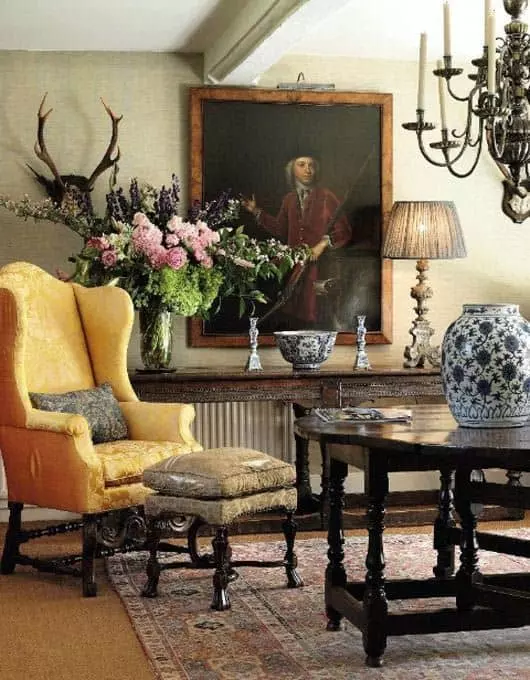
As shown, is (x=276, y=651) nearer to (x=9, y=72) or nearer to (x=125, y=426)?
(x=125, y=426)

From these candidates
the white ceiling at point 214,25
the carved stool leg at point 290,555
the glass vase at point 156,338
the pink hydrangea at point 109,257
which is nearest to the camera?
the carved stool leg at point 290,555

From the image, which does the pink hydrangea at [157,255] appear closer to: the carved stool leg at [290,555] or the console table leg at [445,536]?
the carved stool leg at [290,555]

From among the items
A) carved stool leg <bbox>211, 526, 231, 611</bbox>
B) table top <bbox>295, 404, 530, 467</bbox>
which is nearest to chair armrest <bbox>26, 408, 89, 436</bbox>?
carved stool leg <bbox>211, 526, 231, 611</bbox>

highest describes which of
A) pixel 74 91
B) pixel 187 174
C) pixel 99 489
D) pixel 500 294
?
pixel 74 91

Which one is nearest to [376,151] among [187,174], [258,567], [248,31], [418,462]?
[187,174]

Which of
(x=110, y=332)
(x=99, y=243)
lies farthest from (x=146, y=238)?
(x=110, y=332)

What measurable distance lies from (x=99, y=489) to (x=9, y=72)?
2516mm

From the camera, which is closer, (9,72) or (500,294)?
(9,72)

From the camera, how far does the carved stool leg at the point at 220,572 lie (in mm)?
4176

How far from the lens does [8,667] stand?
355 centimetres

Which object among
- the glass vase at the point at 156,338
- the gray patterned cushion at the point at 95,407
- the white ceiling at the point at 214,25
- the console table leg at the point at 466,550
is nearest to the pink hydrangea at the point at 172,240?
the glass vase at the point at 156,338

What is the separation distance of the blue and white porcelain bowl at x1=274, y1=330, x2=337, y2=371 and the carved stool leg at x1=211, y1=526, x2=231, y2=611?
1.78m

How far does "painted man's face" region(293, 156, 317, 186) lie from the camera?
6270mm

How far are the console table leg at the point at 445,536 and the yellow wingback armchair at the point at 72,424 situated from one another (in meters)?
1.09
